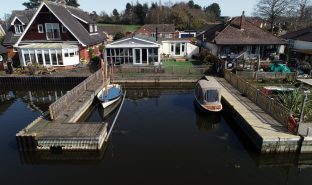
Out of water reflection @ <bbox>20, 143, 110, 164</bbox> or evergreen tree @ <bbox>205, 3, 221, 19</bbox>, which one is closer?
water reflection @ <bbox>20, 143, 110, 164</bbox>

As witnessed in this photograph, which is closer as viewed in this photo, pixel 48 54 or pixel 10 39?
pixel 48 54

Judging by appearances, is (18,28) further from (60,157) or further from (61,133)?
(60,157)

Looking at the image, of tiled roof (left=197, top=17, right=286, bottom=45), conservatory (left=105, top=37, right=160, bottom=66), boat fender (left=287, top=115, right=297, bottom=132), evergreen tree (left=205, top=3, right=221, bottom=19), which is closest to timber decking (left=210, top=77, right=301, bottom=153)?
boat fender (left=287, top=115, right=297, bottom=132)

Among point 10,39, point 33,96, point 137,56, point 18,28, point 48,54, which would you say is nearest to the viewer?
point 33,96

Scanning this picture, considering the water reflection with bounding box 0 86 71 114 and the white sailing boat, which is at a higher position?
the white sailing boat

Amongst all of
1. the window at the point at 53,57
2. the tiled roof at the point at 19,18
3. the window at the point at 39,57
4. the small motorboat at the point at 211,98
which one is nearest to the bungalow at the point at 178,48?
the window at the point at 53,57

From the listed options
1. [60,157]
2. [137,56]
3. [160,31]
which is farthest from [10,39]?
[60,157]

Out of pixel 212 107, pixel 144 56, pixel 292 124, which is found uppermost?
pixel 144 56

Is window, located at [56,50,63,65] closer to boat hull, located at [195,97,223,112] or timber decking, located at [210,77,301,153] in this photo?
boat hull, located at [195,97,223,112]
